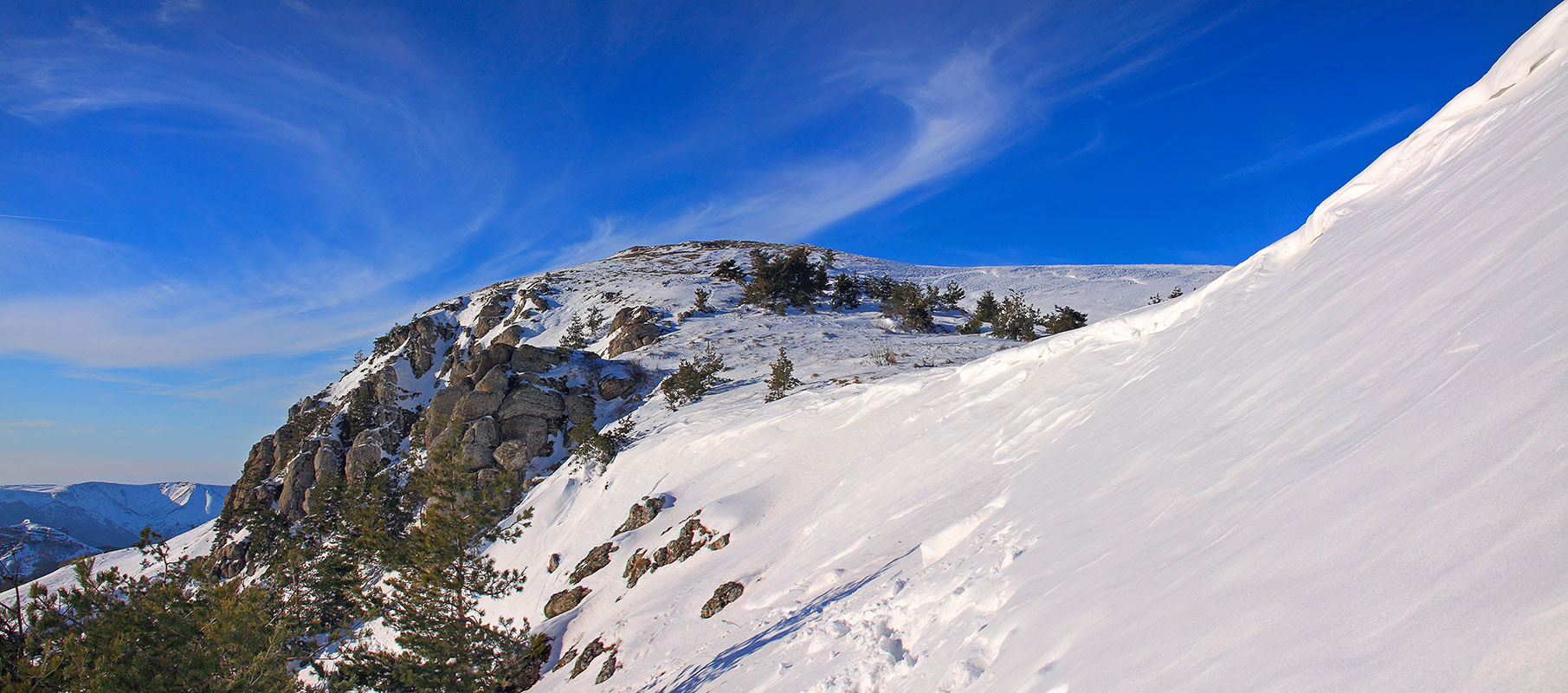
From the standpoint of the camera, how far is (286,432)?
3619 cm

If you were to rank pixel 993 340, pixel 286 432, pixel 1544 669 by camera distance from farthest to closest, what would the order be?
pixel 286 432
pixel 993 340
pixel 1544 669

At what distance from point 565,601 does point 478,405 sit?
1370cm

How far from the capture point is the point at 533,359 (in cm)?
2677

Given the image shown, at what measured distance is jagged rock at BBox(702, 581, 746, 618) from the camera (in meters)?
8.69

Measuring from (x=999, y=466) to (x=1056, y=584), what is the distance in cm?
392

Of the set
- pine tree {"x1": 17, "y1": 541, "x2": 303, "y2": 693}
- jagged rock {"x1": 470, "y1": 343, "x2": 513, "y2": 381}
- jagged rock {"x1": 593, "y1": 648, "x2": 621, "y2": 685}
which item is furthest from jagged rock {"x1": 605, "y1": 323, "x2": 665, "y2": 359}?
jagged rock {"x1": 593, "y1": 648, "x2": 621, "y2": 685}

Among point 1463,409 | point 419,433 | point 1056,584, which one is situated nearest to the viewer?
point 1463,409

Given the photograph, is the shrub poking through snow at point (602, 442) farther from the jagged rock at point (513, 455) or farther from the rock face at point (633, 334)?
the rock face at point (633, 334)

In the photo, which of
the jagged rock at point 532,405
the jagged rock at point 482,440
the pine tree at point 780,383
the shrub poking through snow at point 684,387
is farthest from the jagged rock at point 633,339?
the pine tree at point 780,383

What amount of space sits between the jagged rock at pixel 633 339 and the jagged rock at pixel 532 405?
6842mm

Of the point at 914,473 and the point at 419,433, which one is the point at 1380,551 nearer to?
the point at 914,473

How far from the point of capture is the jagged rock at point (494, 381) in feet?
80.9

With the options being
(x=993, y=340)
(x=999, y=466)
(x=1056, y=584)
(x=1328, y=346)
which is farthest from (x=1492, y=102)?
(x=993, y=340)

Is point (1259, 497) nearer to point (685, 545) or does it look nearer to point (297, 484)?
point (685, 545)
